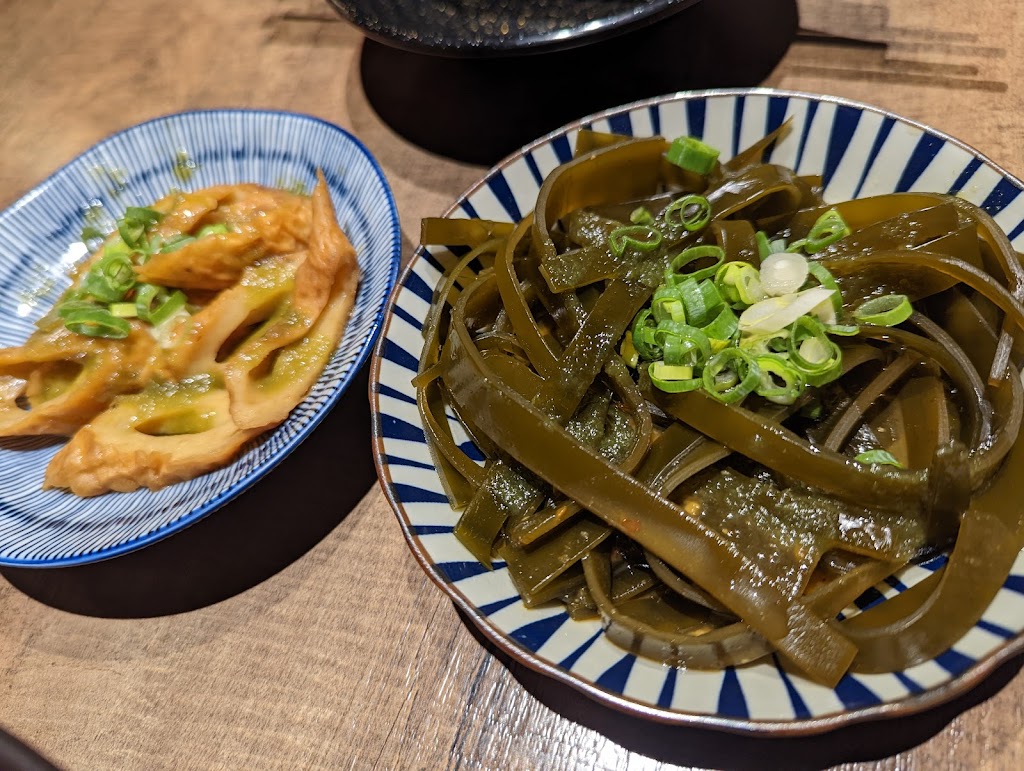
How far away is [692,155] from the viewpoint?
1642mm

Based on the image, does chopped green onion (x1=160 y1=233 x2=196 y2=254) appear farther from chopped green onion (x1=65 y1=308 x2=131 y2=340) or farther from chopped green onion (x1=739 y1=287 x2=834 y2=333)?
chopped green onion (x1=739 y1=287 x2=834 y2=333)

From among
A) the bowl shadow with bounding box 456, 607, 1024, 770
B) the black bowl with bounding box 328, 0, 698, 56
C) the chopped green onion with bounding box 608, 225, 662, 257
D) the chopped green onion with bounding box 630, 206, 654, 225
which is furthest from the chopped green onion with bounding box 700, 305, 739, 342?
the black bowl with bounding box 328, 0, 698, 56

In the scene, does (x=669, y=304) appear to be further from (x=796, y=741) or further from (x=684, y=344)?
(x=796, y=741)

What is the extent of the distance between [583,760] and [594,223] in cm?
123

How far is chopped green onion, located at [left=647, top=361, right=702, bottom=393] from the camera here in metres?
1.34

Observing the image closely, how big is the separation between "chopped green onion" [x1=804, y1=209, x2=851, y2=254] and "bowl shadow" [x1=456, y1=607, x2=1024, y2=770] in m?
0.93

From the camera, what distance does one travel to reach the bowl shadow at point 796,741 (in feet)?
4.08

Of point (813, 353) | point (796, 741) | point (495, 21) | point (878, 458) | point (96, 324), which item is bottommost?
point (96, 324)

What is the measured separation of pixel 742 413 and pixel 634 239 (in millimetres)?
493

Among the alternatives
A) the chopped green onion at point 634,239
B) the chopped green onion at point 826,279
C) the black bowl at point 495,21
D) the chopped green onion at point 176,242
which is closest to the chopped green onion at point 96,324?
the chopped green onion at point 176,242

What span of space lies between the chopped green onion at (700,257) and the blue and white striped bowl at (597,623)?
0.44 meters

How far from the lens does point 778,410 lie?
134 cm

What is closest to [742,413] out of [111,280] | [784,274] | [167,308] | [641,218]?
[784,274]

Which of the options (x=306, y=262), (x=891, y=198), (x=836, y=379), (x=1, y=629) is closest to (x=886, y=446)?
(x=836, y=379)
